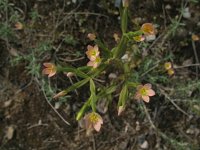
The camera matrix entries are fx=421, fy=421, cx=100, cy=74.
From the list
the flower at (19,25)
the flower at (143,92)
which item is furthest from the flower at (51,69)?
the flower at (19,25)

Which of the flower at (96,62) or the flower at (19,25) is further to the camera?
the flower at (19,25)

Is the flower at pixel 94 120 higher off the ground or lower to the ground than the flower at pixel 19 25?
lower

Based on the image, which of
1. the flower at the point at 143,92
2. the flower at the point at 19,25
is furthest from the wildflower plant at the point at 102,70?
the flower at the point at 19,25

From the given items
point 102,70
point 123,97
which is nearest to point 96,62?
point 102,70

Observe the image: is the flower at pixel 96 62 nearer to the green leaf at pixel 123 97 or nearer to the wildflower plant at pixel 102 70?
the wildflower plant at pixel 102 70

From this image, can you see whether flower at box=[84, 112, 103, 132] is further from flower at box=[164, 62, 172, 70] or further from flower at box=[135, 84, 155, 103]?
flower at box=[164, 62, 172, 70]

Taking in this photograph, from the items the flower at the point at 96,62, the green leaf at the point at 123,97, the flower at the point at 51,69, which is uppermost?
the flower at the point at 96,62

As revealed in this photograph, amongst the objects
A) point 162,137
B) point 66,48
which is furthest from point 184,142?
point 66,48

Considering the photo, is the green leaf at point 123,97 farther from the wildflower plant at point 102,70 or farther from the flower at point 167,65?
the flower at point 167,65

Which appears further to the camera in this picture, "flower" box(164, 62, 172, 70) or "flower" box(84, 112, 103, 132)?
"flower" box(164, 62, 172, 70)

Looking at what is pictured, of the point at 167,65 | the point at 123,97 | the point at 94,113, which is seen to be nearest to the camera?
the point at 94,113

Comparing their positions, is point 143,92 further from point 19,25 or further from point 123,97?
point 19,25

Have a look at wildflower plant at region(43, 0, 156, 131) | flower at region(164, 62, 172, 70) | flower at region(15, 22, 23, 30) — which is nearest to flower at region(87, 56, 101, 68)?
wildflower plant at region(43, 0, 156, 131)
